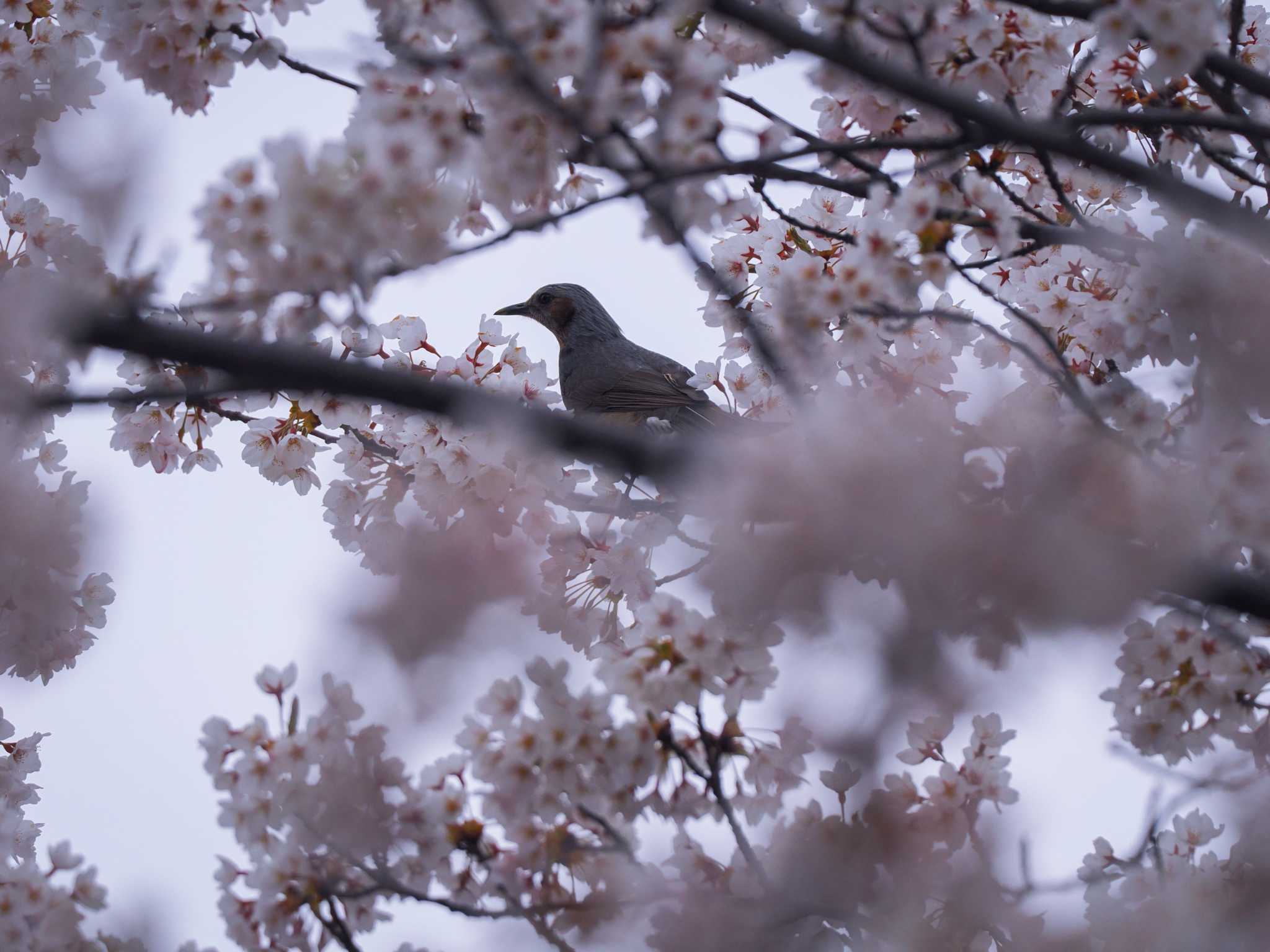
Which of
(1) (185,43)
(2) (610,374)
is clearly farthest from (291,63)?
(2) (610,374)

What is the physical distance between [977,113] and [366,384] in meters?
1.34

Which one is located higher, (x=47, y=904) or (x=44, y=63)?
(x=44, y=63)

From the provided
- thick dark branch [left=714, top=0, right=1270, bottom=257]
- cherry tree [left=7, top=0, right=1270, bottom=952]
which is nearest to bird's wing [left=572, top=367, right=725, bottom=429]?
cherry tree [left=7, top=0, right=1270, bottom=952]

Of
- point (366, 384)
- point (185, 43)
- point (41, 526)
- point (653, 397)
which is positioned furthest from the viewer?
point (653, 397)

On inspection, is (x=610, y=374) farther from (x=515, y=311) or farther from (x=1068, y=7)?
(x=1068, y=7)

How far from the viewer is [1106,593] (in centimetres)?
194

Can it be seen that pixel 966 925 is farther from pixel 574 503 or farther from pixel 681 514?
pixel 574 503

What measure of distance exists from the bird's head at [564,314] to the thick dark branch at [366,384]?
565 cm

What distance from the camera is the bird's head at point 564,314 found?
25.3ft

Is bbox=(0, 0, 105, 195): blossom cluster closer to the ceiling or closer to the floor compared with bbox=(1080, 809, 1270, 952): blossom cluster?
closer to the ceiling

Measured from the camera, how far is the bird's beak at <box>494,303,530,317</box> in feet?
25.6

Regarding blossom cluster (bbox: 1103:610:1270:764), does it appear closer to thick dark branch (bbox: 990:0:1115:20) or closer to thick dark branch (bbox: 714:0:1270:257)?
thick dark branch (bbox: 714:0:1270:257)

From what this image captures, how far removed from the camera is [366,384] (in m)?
1.94

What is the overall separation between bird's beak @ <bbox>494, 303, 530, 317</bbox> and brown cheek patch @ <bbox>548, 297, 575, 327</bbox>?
0.19 metres
